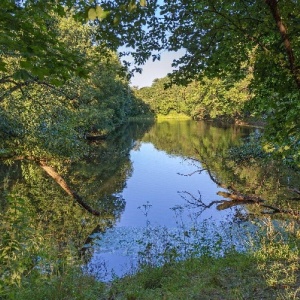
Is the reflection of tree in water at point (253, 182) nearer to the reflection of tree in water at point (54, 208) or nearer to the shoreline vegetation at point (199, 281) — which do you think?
the shoreline vegetation at point (199, 281)

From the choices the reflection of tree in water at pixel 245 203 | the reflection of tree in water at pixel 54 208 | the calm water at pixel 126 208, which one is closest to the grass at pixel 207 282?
the calm water at pixel 126 208

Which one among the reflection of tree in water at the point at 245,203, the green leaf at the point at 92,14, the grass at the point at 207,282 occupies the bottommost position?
the grass at the point at 207,282

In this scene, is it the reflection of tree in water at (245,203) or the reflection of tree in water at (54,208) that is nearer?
the reflection of tree in water at (54,208)

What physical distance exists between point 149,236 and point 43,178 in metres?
10.3

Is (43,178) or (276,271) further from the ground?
(43,178)

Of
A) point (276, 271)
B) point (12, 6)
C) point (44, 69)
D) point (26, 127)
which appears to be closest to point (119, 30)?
point (12, 6)

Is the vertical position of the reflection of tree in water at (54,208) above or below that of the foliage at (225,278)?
above

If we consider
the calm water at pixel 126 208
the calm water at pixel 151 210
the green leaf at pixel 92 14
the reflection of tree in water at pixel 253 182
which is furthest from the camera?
the reflection of tree in water at pixel 253 182

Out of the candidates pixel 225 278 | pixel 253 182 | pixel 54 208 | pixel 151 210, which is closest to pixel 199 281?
pixel 225 278

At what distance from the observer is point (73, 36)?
29.9 m

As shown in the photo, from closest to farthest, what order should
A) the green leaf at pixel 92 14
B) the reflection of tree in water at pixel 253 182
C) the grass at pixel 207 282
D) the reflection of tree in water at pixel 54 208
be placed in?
the green leaf at pixel 92 14, the grass at pixel 207 282, the reflection of tree in water at pixel 54 208, the reflection of tree in water at pixel 253 182

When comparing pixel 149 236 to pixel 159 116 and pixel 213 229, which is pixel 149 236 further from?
pixel 159 116

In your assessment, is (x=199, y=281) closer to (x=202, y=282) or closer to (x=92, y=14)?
(x=202, y=282)

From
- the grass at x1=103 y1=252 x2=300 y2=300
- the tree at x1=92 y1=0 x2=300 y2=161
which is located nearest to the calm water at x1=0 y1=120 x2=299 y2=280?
the grass at x1=103 y1=252 x2=300 y2=300
